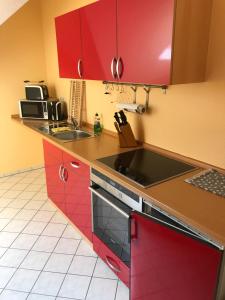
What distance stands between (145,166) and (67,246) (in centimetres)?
110

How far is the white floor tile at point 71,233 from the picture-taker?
233cm

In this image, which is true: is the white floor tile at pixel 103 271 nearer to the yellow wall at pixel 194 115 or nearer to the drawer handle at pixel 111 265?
the drawer handle at pixel 111 265

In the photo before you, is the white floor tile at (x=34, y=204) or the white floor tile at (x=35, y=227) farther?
the white floor tile at (x=34, y=204)

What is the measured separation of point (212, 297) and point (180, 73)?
3.53ft

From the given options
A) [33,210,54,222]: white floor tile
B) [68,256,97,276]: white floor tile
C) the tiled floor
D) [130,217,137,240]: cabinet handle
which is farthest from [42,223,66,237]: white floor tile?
[130,217,137,240]: cabinet handle

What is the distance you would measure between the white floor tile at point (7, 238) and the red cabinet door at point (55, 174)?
0.50 m

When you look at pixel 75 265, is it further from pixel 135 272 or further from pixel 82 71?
pixel 82 71

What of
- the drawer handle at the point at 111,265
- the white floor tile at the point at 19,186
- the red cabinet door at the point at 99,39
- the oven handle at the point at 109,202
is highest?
the red cabinet door at the point at 99,39

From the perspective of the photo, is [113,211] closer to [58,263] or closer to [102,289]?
[102,289]

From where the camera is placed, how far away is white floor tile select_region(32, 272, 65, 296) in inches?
70.9

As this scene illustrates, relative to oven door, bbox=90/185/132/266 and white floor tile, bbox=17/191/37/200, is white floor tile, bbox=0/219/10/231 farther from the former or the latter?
oven door, bbox=90/185/132/266

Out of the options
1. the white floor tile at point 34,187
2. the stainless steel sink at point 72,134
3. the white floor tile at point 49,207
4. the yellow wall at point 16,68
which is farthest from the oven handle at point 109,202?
the yellow wall at point 16,68

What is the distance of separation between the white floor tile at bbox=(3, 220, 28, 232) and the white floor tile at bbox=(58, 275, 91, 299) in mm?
825

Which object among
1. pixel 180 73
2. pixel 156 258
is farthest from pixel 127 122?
pixel 156 258
